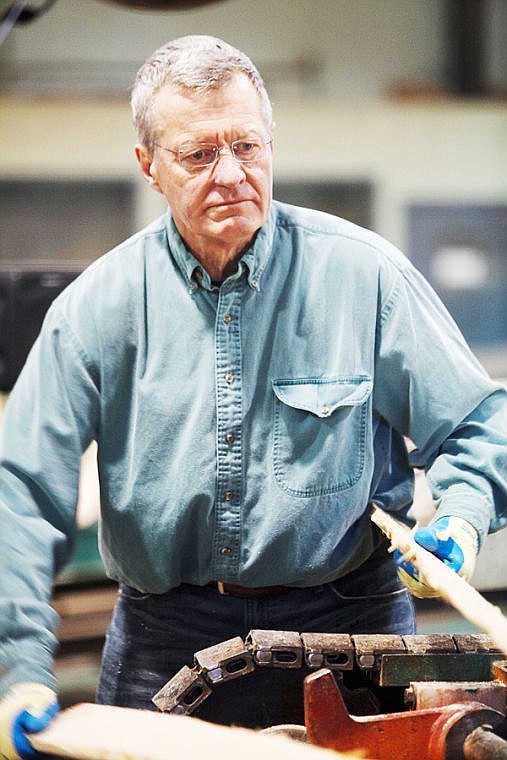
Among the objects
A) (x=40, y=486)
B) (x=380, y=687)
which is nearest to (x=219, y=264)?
(x=40, y=486)

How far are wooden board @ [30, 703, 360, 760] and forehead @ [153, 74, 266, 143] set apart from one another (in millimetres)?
753

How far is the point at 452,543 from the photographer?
1263 millimetres

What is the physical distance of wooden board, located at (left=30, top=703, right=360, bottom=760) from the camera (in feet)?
3.39

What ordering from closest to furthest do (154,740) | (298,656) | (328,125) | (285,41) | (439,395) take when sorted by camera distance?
(154,740) → (298,656) → (439,395) → (328,125) → (285,41)

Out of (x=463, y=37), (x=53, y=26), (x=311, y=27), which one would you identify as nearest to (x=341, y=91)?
(x=311, y=27)

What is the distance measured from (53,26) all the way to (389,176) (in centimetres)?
201

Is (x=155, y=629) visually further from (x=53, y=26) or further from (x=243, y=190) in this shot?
(x=53, y=26)

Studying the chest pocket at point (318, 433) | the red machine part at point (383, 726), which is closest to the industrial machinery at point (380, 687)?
the red machine part at point (383, 726)

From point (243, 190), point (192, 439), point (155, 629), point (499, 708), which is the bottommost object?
point (155, 629)

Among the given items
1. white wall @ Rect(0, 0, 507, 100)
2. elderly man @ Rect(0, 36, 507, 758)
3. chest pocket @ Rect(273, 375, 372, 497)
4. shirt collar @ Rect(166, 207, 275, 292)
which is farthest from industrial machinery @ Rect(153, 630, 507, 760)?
white wall @ Rect(0, 0, 507, 100)

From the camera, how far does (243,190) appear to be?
1.33m

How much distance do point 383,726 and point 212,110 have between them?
81 cm

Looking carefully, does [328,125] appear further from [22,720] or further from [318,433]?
[22,720]

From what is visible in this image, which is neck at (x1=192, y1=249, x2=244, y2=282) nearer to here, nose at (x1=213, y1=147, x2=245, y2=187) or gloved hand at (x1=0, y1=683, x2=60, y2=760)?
nose at (x1=213, y1=147, x2=245, y2=187)
